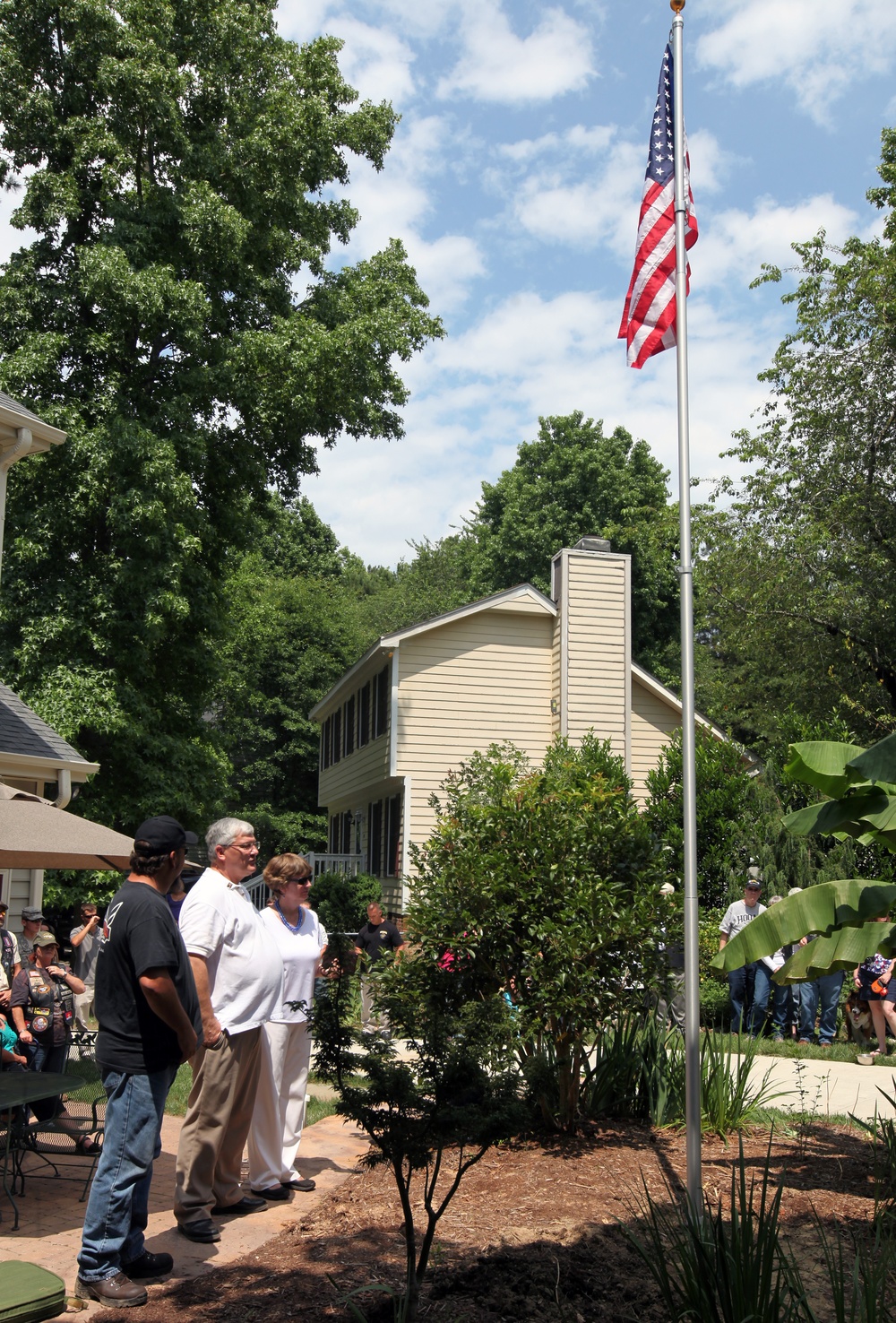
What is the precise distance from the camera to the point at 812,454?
2358cm

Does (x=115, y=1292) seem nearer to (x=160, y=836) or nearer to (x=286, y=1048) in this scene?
(x=160, y=836)

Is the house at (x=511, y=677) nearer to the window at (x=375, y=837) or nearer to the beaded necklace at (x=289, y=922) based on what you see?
the window at (x=375, y=837)

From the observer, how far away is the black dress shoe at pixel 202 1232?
17.6 ft

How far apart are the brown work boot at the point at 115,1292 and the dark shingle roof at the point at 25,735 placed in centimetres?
914

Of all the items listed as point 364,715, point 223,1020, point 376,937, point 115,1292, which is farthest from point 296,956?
point 364,715

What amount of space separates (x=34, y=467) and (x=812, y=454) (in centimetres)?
1538

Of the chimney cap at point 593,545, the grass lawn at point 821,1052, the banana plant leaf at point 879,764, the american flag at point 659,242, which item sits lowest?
the grass lawn at point 821,1052

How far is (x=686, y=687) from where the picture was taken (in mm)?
6754

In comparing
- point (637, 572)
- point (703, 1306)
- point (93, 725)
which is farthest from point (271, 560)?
point (703, 1306)

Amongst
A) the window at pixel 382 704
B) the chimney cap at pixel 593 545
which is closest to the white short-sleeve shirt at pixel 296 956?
the window at pixel 382 704

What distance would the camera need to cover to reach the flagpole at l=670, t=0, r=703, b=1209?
5926 millimetres

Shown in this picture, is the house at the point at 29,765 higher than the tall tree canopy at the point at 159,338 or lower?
lower

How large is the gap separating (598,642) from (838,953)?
13675 mm

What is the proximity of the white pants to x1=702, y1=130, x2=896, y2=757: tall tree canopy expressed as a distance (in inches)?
686
